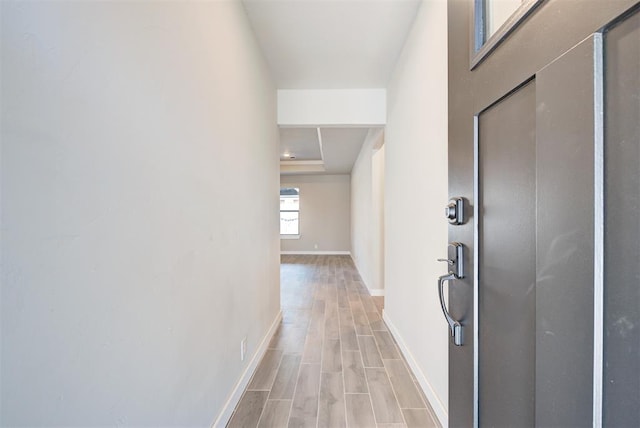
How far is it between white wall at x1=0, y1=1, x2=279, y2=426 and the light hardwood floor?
405mm

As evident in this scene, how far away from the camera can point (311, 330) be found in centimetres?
283

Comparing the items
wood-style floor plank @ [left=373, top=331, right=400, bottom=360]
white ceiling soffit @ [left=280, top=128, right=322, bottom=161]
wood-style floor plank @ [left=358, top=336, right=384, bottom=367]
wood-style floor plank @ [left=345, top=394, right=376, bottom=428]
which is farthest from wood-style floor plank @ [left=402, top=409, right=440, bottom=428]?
white ceiling soffit @ [left=280, top=128, right=322, bottom=161]

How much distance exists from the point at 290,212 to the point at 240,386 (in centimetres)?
728

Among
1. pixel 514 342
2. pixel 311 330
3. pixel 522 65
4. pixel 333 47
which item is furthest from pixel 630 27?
pixel 311 330

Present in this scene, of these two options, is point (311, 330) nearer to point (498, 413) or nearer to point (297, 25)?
point (498, 413)

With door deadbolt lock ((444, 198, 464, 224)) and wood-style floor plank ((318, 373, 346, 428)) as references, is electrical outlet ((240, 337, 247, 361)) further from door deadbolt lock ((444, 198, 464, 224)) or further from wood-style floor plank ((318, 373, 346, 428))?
door deadbolt lock ((444, 198, 464, 224))

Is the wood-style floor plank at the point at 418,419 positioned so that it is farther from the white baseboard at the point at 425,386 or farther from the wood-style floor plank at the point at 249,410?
the wood-style floor plank at the point at 249,410

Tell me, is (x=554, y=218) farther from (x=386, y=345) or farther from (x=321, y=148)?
(x=321, y=148)

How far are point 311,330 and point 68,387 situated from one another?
7.87 feet

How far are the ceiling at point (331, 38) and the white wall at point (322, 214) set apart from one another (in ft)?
18.8

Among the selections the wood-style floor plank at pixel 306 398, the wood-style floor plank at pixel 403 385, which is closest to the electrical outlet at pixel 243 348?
the wood-style floor plank at pixel 306 398

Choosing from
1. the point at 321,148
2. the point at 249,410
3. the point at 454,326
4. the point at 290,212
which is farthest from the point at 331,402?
the point at 290,212

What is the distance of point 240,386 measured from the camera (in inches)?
69.1

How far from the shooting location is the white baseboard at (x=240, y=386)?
147 cm
